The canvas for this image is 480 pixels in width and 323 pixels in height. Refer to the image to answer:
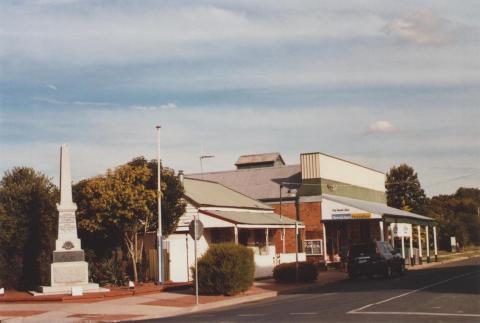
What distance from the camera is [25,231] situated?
2634cm

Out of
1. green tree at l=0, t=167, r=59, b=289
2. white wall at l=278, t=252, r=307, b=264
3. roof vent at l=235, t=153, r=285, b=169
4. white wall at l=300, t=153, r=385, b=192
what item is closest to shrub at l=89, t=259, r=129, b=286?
green tree at l=0, t=167, r=59, b=289

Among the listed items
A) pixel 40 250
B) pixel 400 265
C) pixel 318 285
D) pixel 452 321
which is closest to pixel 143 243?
pixel 40 250

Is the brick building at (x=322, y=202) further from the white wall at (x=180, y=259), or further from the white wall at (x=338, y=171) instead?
Result: the white wall at (x=180, y=259)

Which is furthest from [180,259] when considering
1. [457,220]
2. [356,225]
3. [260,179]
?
[457,220]

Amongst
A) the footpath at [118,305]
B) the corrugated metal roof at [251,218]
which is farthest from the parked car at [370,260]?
the footpath at [118,305]

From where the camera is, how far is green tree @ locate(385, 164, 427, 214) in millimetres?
84812

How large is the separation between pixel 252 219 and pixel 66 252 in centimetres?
1256

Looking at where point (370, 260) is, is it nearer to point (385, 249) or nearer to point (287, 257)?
point (385, 249)

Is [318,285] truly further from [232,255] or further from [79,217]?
[79,217]

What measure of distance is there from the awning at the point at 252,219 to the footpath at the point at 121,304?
596 cm

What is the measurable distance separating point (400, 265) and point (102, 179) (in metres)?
15.1

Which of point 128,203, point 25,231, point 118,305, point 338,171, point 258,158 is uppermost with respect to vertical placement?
point 258,158

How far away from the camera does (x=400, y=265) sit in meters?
32.2

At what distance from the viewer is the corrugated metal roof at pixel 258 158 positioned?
187 feet
